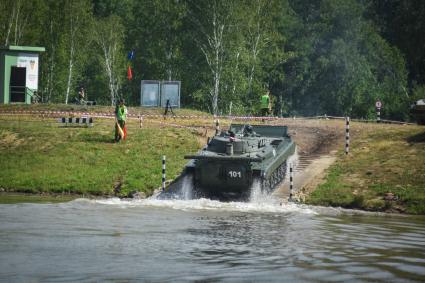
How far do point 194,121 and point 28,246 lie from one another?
1102 inches

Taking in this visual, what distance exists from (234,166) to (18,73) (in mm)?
28084

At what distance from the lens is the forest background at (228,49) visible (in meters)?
62.8

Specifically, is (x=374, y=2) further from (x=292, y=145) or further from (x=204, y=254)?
(x=204, y=254)

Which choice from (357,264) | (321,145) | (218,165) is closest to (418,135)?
(321,145)

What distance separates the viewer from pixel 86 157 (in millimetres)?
36250

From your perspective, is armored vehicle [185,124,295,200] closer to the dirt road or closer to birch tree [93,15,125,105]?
the dirt road

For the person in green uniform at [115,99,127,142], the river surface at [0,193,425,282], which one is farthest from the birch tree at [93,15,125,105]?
the river surface at [0,193,425,282]

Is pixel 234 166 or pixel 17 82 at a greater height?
pixel 17 82

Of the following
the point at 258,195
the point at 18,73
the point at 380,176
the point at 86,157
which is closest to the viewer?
the point at 258,195

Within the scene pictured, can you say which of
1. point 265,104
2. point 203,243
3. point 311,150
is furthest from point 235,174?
point 265,104

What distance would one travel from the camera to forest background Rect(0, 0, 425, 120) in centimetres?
6275

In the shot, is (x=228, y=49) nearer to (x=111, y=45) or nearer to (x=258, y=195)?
(x=111, y=45)

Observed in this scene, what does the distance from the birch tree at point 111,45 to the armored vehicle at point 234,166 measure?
36711 mm

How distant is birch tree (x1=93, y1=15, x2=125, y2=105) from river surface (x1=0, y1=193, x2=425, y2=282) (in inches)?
1610
